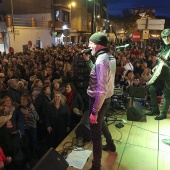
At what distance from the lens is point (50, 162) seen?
278cm

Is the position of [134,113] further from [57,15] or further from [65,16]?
[65,16]

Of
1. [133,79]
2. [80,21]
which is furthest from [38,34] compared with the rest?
[133,79]

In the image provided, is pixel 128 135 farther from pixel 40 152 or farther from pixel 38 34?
pixel 38 34

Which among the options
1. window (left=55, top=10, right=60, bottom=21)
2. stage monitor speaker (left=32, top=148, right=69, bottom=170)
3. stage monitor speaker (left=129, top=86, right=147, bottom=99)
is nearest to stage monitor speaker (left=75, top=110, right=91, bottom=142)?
stage monitor speaker (left=32, top=148, right=69, bottom=170)

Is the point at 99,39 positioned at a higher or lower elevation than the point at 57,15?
lower

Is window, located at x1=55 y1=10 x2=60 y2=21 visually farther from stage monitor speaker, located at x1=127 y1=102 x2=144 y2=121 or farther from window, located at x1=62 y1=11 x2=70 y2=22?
stage monitor speaker, located at x1=127 y1=102 x2=144 y2=121

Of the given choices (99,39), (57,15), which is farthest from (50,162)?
(57,15)

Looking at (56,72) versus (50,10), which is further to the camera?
(50,10)

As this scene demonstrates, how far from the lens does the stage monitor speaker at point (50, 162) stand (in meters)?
2.63

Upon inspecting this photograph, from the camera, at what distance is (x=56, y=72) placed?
27.9 ft

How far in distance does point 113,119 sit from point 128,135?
0.80 metres

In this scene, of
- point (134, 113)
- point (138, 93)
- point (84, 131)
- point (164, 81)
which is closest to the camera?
point (84, 131)


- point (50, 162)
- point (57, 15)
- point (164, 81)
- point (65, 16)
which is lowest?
point (50, 162)

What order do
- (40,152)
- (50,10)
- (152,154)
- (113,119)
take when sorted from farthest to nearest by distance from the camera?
(50,10) < (113,119) < (40,152) < (152,154)
